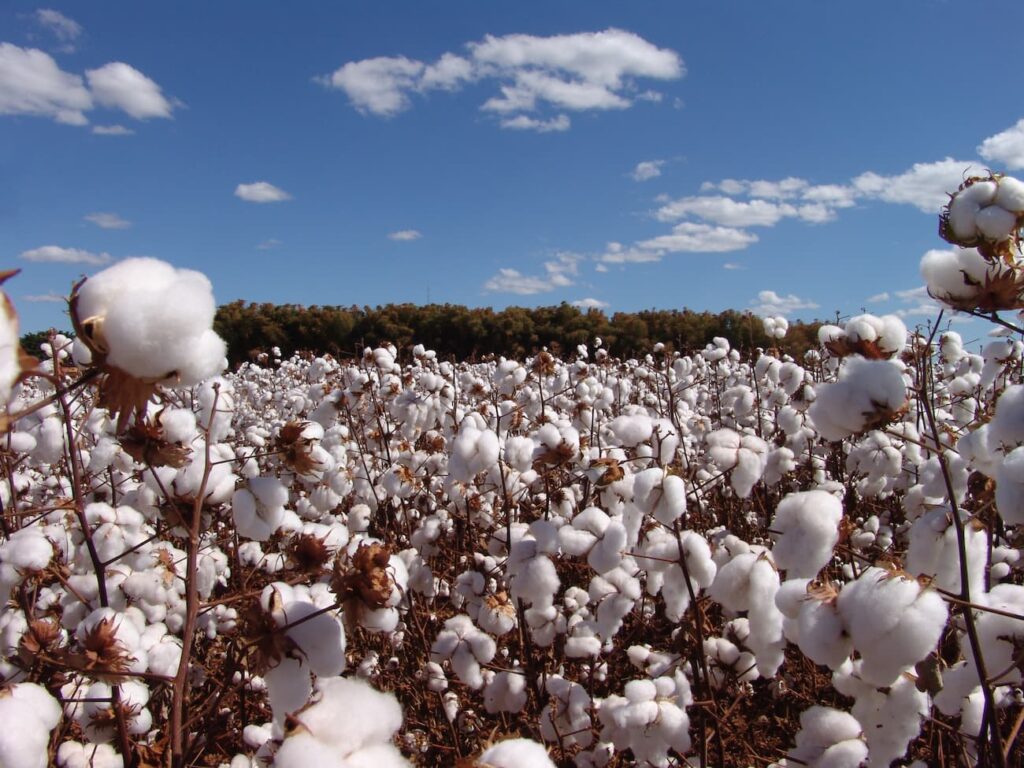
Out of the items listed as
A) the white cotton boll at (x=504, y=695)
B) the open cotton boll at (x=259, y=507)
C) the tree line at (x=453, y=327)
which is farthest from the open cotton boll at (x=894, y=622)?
the tree line at (x=453, y=327)

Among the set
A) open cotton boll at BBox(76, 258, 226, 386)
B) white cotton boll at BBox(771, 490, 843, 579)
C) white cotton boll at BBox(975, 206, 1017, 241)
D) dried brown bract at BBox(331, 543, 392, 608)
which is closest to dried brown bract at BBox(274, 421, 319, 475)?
dried brown bract at BBox(331, 543, 392, 608)

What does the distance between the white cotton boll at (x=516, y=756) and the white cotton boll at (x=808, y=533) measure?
3.07 feet

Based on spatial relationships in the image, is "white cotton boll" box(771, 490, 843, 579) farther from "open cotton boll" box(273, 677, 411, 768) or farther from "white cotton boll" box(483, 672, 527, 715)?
"white cotton boll" box(483, 672, 527, 715)

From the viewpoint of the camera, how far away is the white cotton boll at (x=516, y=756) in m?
0.94

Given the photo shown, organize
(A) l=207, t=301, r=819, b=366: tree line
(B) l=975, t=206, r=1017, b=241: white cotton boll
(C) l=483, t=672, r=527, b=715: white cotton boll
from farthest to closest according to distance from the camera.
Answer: (A) l=207, t=301, r=819, b=366: tree line
(C) l=483, t=672, r=527, b=715: white cotton boll
(B) l=975, t=206, r=1017, b=241: white cotton boll

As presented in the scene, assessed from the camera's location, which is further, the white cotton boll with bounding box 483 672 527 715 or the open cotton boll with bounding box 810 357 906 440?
the white cotton boll with bounding box 483 672 527 715

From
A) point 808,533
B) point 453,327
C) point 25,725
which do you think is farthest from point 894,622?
point 453,327

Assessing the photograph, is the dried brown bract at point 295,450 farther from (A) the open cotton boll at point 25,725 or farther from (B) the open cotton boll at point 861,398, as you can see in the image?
(B) the open cotton boll at point 861,398

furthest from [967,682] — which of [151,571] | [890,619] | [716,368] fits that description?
[716,368]

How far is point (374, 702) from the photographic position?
933 mm

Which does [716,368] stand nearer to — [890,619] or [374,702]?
[890,619]

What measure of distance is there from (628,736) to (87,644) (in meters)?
1.63

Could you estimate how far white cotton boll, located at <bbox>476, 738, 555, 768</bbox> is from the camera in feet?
3.10

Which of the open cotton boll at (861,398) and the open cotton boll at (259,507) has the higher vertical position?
the open cotton boll at (861,398)
